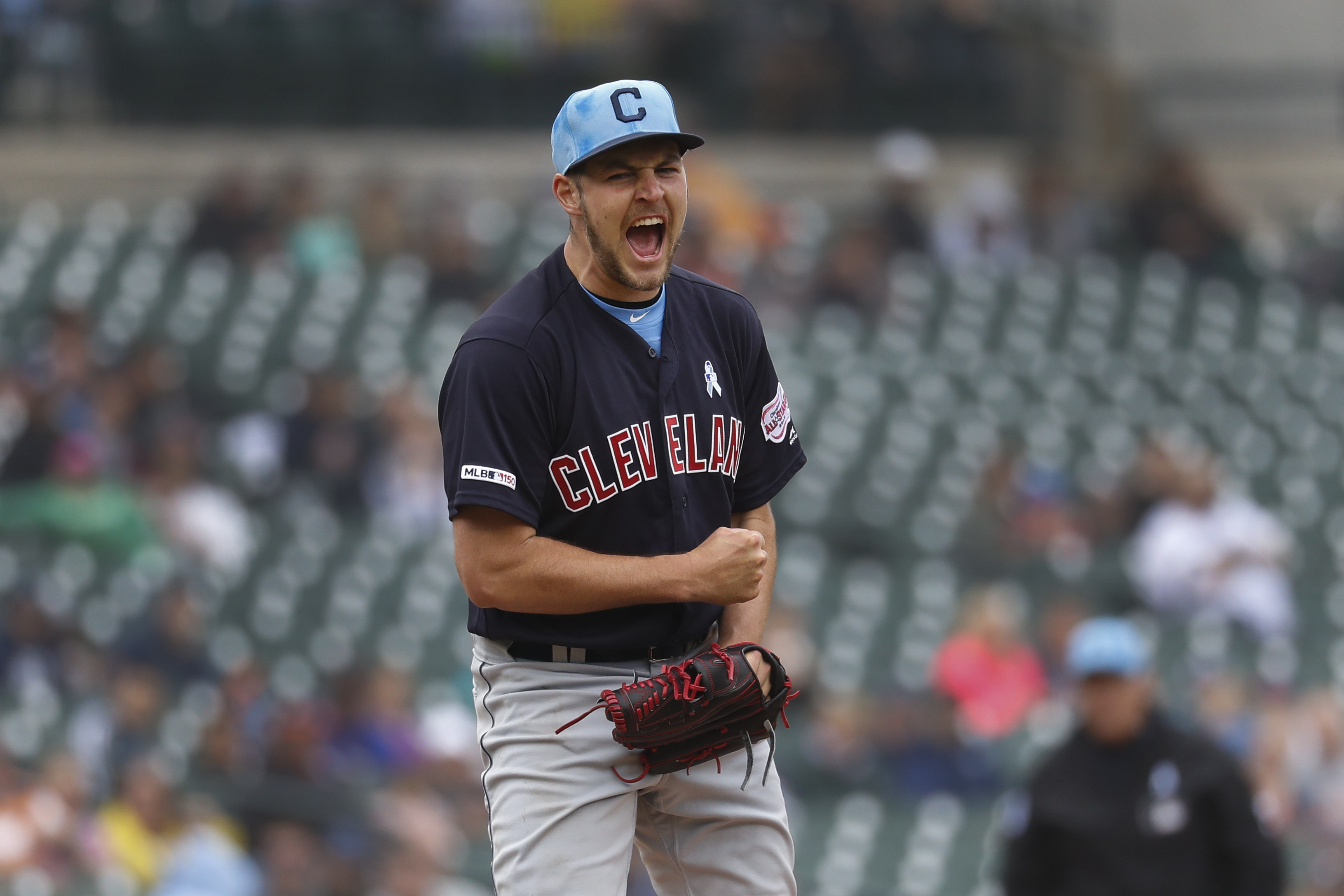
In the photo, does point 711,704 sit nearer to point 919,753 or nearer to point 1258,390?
point 919,753

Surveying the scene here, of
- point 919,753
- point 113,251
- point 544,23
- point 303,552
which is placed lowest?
point 919,753

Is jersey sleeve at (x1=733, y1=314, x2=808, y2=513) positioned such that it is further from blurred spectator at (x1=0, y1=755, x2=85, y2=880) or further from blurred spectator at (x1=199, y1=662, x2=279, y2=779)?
blurred spectator at (x1=199, y1=662, x2=279, y2=779)

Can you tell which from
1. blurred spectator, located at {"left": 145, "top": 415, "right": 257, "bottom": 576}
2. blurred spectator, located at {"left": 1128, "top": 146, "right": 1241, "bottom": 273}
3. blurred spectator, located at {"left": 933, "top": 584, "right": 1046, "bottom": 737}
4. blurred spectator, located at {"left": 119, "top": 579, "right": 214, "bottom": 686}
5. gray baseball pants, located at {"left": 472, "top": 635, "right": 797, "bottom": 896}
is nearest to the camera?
gray baseball pants, located at {"left": 472, "top": 635, "right": 797, "bottom": 896}

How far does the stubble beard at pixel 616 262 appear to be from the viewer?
303cm

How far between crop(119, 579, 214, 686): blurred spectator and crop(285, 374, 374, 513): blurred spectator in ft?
5.39

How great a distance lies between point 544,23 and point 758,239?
3024 mm

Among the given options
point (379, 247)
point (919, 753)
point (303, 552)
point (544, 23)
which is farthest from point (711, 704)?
point (544, 23)

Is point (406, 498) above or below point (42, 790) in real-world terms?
above

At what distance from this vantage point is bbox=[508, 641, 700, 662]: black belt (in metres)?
3.11

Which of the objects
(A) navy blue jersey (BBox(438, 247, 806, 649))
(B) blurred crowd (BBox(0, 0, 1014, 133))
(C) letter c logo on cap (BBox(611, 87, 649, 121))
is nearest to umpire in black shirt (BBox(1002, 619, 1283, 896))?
(A) navy blue jersey (BBox(438, 247, 806, 649))

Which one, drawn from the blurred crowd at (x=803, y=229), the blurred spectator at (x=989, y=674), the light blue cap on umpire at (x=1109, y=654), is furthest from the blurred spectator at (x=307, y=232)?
the light blue cap on umpire at (x=1109, y=654)

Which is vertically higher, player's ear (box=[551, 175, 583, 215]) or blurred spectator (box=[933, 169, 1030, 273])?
player's ear (box=[551, 175, 583, 215])

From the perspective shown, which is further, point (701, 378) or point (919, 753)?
point (919, 753)

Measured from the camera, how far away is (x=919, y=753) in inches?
355
